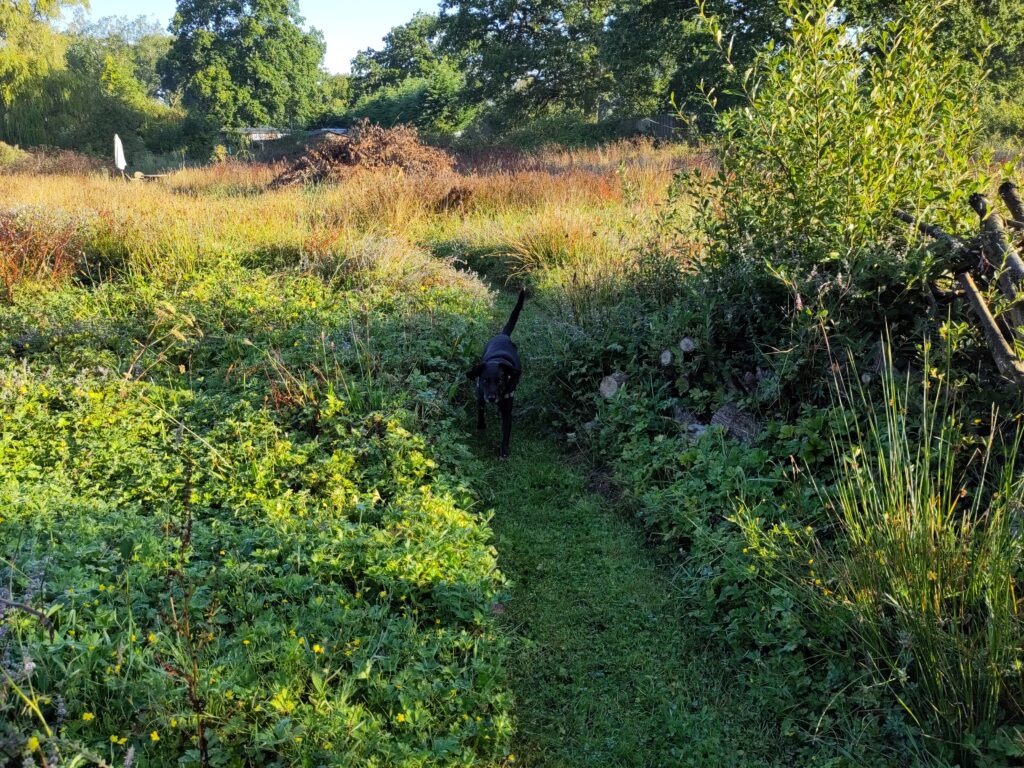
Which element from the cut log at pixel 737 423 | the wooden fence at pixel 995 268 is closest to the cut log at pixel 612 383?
the cut log at pixel 737 423

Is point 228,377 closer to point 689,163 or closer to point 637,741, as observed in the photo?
point 637,741

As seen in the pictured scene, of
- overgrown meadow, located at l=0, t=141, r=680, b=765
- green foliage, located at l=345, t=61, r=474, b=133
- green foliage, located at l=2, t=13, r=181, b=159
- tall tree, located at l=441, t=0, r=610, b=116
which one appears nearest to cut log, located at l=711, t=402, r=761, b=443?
overgrown meadow, located at l=0, t=141, r=680, b=765

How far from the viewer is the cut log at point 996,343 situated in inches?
115

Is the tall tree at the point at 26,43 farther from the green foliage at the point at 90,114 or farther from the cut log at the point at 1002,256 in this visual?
the cut log at the point at 1002,256

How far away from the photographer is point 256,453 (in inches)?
152

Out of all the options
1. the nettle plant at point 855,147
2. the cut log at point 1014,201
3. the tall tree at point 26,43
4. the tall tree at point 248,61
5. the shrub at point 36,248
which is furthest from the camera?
the tall tree at point 248,61

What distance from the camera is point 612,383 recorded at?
4.87m

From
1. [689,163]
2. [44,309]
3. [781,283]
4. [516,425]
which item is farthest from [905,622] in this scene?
[689,163]

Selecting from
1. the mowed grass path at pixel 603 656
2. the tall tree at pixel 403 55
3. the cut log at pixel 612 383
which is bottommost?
the mowed grass path at pixel 603 656

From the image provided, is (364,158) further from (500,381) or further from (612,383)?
(612,383)

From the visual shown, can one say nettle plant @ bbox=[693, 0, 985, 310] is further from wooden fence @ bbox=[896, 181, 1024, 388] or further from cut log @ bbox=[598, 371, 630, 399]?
cut log @ bbox=[598, 371, 630, 399]

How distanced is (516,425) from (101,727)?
3.55 m

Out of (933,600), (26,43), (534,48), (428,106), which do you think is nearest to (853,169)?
(933,600)

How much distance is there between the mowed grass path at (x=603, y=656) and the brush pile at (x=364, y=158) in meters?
10.6
